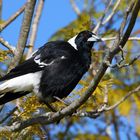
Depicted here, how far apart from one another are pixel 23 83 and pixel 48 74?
0.25m

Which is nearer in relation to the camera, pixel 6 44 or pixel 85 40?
pixel 6 44

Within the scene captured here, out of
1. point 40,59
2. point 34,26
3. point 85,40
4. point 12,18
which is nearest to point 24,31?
point 40,59

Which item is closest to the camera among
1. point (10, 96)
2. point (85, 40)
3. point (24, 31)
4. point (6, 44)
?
point (10, 96)

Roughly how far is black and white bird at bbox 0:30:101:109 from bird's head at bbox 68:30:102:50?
5.6 inches

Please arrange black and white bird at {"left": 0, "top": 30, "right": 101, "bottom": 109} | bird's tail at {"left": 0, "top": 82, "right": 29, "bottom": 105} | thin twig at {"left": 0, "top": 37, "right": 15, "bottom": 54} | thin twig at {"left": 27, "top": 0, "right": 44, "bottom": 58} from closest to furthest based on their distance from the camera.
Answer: bird's tail at {"left": 0, "top": 82, "right": 29, "bottom": 105} → black and white bird at {"left": 0, "top": 30, "right": 101, "bottom": 109} → thin twig at {"left": 0, "top": 37, "right": 15, "bottom": 54} → thin twig at {"left": 27, "top": 0, "right": 44, "bottom": 58}

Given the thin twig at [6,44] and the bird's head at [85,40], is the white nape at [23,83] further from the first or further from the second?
the bird's head at [85,40]

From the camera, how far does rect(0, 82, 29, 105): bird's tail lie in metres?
4.68

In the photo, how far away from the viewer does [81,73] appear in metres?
5.03

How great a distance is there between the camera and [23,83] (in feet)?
15.7

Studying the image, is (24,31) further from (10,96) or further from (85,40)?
(85,40)

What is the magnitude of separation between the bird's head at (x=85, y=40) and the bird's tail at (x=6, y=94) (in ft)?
2.45

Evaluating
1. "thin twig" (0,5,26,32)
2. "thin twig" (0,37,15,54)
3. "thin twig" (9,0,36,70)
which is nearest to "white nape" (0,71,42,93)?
"thin twig" (9,0,36,70)

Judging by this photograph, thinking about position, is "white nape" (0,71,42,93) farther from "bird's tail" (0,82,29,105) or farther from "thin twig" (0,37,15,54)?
"thin twig" (0,37,15,54)

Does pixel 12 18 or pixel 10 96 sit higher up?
pixel 12 18
